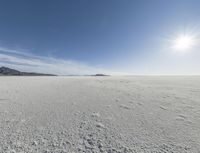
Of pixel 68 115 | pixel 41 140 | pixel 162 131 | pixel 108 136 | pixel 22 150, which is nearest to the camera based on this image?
pixel 22 150

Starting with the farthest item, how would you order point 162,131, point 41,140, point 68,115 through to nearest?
1. point 68,115
2. point 162,131
3. point 41,140

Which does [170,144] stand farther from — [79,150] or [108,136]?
[79,150]

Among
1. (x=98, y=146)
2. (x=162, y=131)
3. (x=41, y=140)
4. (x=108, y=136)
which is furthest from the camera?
(x=162, y=131)

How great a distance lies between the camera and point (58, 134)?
81.7 inches

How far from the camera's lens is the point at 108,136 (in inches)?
80.7

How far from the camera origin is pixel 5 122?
8.10 feet

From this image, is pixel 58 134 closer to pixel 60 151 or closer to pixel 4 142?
pixel 60 151

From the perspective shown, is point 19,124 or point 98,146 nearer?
point 98,146

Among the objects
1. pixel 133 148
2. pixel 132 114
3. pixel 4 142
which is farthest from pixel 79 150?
pixel 132 114

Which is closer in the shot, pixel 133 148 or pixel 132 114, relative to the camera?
pixel 133 148

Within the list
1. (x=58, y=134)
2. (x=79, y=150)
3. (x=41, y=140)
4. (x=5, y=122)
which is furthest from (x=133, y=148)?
(x=5, y=122)

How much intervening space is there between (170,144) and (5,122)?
11.5 ft

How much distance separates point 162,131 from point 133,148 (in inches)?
36.3

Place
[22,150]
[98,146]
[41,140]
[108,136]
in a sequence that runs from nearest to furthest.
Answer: [22,150] < [98,146] < [41,140] < [108,136]
